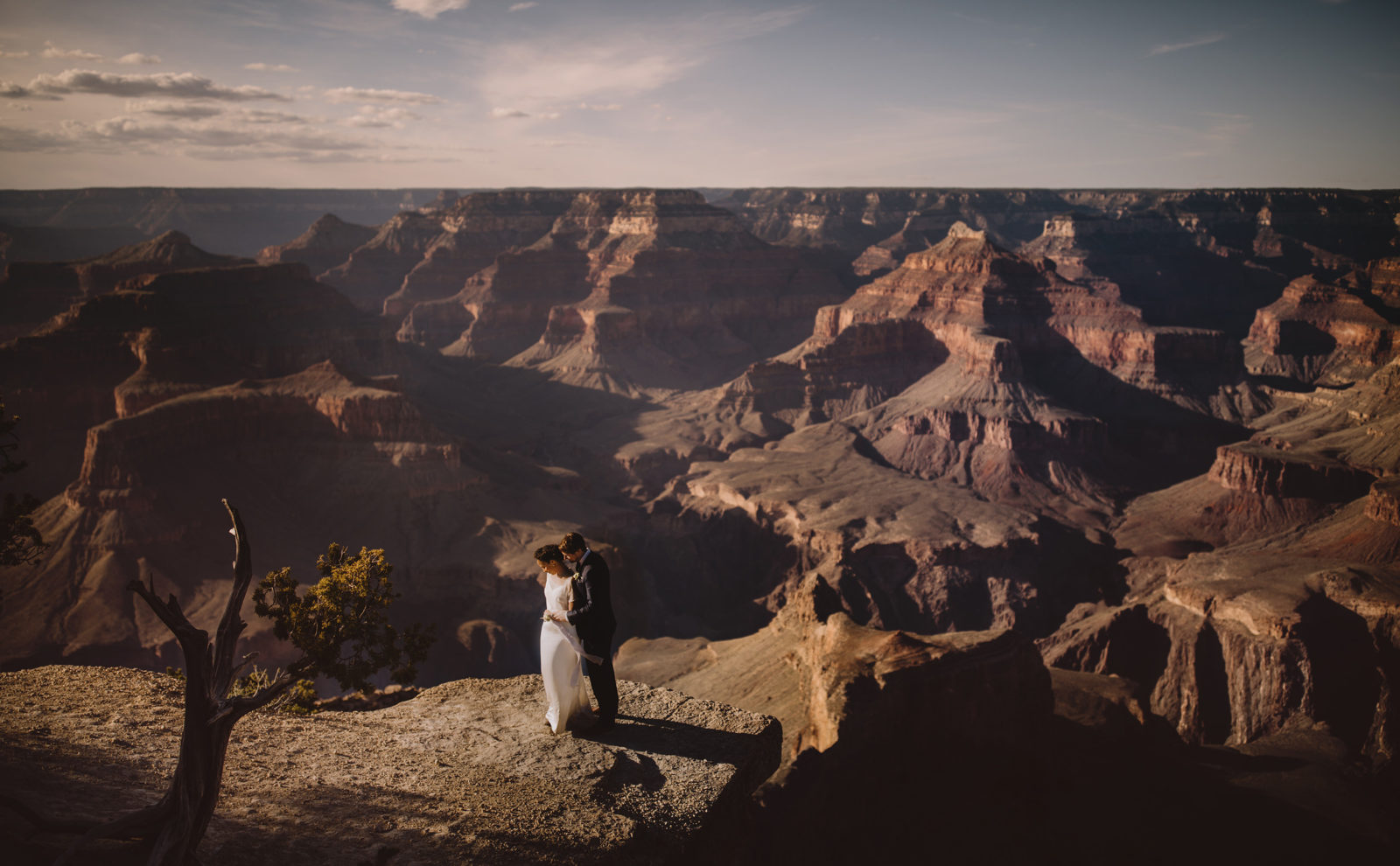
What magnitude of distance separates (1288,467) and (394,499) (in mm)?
79453

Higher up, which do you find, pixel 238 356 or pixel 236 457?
pixel 238 356

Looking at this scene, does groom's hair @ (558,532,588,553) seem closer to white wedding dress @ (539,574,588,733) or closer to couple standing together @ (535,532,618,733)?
couple standing together @ (535,532,618,733)

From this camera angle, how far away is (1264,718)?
4888 centimetres

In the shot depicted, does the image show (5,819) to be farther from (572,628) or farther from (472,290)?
(472,290)

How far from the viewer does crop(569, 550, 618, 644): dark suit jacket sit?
16.5 meters

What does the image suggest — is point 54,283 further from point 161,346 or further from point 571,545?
point 571,545

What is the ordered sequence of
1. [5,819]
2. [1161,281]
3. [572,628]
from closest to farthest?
[5,819] < [572,628] < [1161,281]

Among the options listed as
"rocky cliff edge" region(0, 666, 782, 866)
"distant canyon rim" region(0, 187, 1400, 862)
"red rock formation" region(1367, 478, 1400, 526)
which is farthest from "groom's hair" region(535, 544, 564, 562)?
"red rock formation" region(1367, 478, 1400, 526)

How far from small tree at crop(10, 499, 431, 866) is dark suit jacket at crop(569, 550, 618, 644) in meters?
3.92

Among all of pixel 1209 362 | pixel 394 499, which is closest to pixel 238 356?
pixel 394 499

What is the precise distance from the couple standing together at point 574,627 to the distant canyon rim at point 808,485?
1603 centimetres

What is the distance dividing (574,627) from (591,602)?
63cm

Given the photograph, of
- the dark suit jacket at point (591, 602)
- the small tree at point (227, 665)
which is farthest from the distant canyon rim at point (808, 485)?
the dark suit jacket at point (591, 602)

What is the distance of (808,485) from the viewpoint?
84.6 m
